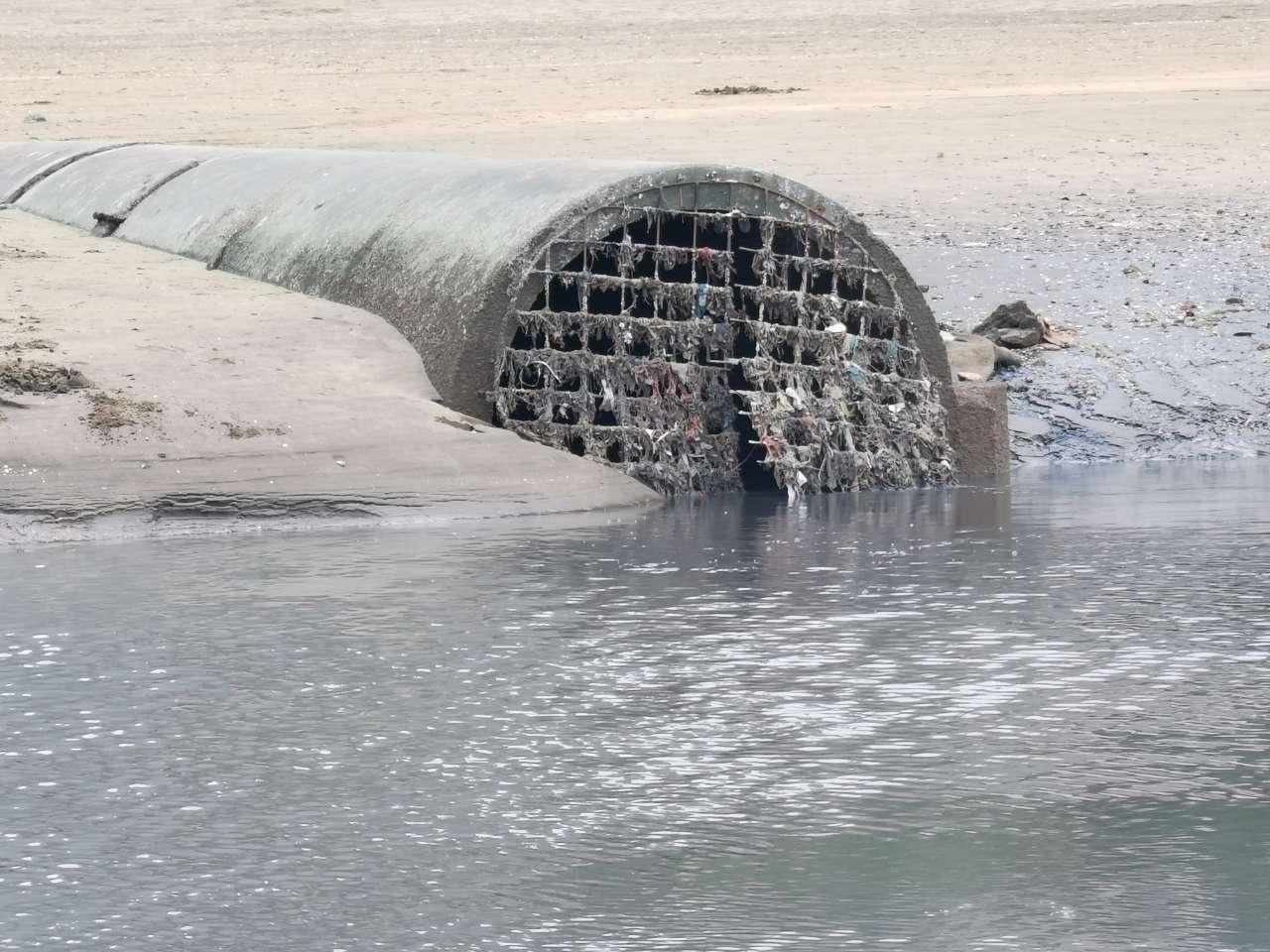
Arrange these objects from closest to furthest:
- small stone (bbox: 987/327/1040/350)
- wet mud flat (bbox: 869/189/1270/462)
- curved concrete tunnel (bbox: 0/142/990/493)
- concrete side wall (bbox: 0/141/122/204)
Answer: curved concrete tunnel (bbox: 0/142/990/493)
wet mud flat (bbox: 869/189/1270/462)
small stone (bbox: 987/327/1040/350)
concrete side wall (bbox: 0/141/122/204)

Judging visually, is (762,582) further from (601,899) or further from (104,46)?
(104,46)

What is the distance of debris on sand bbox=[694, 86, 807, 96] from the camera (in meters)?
27.3

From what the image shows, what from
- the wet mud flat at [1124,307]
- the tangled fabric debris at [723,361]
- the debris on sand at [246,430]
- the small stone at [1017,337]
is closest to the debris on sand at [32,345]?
the debris on sand at [246,430]

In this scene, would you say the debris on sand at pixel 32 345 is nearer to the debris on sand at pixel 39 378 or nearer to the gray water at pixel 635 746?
the debris on sand at pixel 39 378

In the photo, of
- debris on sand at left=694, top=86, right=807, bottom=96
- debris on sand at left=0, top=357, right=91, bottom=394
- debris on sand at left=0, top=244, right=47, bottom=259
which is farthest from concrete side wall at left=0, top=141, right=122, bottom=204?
debris on sand at left=694, top=86, right=807, bottom=96

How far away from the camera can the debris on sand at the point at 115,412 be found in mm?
8953

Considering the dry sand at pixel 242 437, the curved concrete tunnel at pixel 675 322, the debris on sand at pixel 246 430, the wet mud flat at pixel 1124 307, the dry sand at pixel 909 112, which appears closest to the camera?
the dry sand at pixel 242 437

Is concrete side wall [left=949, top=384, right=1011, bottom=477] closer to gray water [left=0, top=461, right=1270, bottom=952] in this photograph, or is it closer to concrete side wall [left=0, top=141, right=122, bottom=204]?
gray water [left=0, top=461, right=1270, bottom=952]

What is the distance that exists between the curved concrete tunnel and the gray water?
6.34 feet

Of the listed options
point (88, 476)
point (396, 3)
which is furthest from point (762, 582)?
point (396, 3)

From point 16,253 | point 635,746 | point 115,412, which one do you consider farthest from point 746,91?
point 635,746

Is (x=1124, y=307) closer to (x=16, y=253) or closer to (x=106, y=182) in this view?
(x=16, y=253)

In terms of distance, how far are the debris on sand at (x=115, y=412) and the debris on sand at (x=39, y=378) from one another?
0.13 m

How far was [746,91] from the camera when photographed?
27.5 metres
